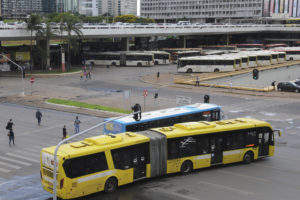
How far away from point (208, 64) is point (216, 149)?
5517 cm

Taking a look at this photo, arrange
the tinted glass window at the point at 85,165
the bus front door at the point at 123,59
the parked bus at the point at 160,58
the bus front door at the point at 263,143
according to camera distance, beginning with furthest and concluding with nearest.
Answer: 1. the parked bus at the point at 160,58
2. the bus front door at the point at 123,59
3. the bus front door at the point at 263,143
4. the tinted glass window at the point at 85,165

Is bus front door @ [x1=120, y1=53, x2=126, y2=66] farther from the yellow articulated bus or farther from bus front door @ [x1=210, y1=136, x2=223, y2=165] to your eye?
bus front door @ [x1=210, y1=136, x2=223, y2=165]

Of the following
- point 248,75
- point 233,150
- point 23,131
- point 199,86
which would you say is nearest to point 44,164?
point 233,150

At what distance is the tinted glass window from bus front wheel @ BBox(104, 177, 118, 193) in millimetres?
688

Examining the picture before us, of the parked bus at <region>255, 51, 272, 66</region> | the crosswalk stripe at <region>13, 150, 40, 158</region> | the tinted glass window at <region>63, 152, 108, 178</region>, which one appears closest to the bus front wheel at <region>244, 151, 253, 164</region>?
the tinted glass window at <region>63, 152, 108, 178</region>

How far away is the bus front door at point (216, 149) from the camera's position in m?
25.3

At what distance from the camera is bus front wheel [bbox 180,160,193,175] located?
2434 cm

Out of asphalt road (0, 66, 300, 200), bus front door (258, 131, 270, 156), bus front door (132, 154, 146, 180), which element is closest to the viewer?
asphalt road (0, 66, 300, 200)

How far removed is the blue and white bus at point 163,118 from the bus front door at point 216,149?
5.62 meters

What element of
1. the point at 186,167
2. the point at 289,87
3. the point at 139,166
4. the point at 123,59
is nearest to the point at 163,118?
the point at 186,167

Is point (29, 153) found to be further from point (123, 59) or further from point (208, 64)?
point (123, 59)

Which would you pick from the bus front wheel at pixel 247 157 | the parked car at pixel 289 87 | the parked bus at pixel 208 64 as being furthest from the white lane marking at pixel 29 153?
the parked bus at pixel 208 64

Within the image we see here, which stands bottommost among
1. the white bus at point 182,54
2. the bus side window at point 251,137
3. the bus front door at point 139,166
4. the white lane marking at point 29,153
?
the white lane marking at point 29,153

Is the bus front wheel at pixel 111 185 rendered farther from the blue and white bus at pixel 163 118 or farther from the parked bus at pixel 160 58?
the parked bus at pixel 160 58
